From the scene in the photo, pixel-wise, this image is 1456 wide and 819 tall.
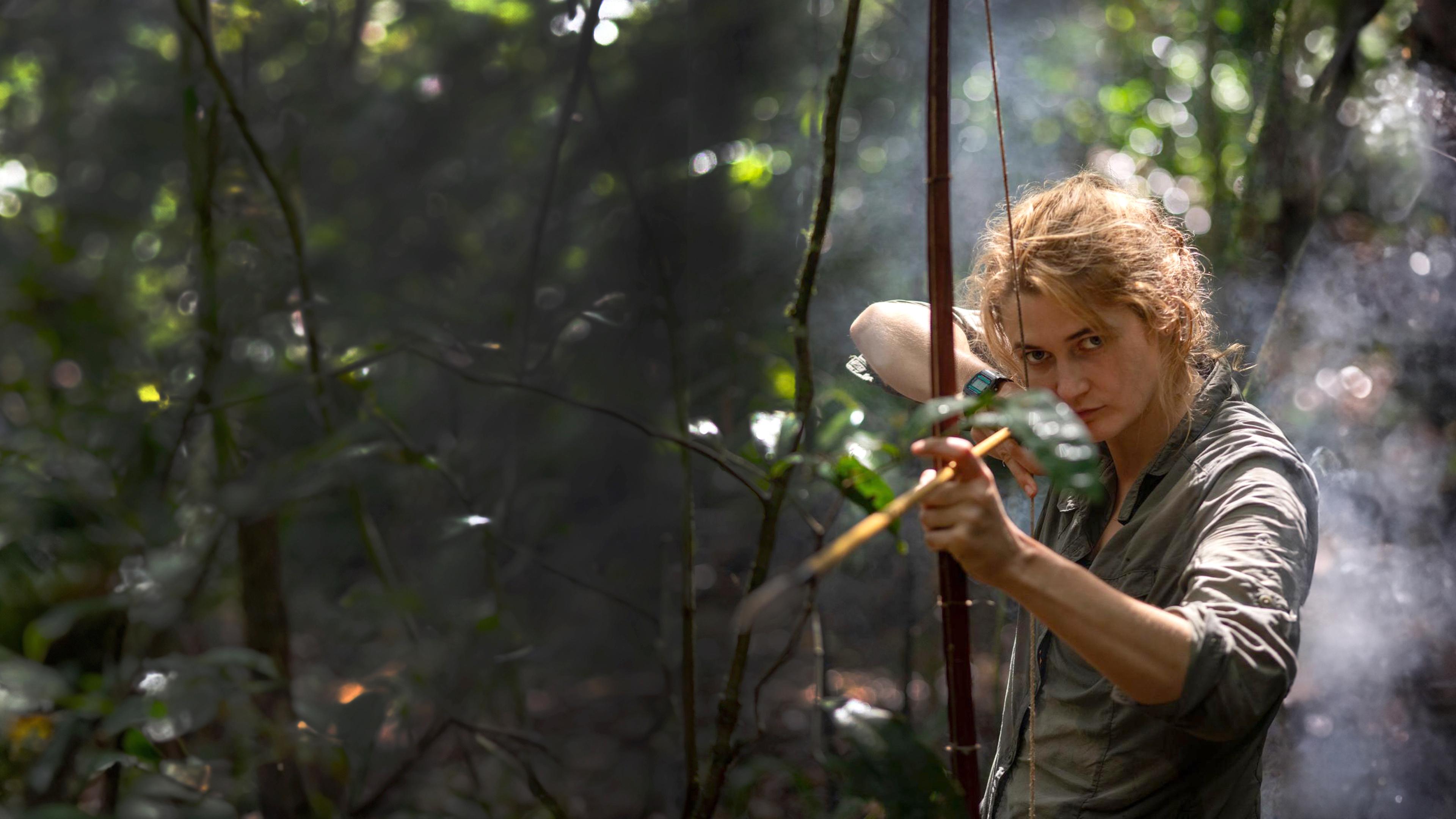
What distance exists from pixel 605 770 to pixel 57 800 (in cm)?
61

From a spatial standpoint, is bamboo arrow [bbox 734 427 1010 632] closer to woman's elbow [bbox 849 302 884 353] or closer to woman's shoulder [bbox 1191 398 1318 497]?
woman's shoulder [bbox 1191 398 1318 497]

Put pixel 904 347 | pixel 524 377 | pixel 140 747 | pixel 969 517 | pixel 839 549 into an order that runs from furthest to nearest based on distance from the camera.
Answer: pixel 904 347 → pixel 524 377 → pixel 140 747 → pixel 969 517 → pixel 839 549

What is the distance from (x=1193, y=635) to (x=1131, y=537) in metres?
0.34

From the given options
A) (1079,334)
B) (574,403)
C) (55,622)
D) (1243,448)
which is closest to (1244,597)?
(1243,448)

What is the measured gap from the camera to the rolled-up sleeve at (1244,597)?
75 cm

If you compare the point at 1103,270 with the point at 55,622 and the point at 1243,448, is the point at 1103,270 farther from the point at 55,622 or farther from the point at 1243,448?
the point at 55,622

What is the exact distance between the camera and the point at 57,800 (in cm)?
103

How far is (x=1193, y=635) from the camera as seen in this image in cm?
75

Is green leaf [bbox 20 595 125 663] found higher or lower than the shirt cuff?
lower

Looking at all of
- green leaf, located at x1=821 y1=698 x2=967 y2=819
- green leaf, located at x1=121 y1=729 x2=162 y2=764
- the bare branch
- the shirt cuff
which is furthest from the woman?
green leaf, located at x1=121 y1=729 x2=162 y2=764

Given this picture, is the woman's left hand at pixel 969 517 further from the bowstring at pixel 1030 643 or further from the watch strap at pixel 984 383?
the watch strap at pixel 984 383

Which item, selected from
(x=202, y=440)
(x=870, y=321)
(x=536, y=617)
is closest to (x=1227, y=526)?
(x=870, y=321)

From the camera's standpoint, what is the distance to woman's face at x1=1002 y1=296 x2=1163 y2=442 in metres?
1.04

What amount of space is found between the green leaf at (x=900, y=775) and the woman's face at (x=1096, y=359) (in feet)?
1.38
